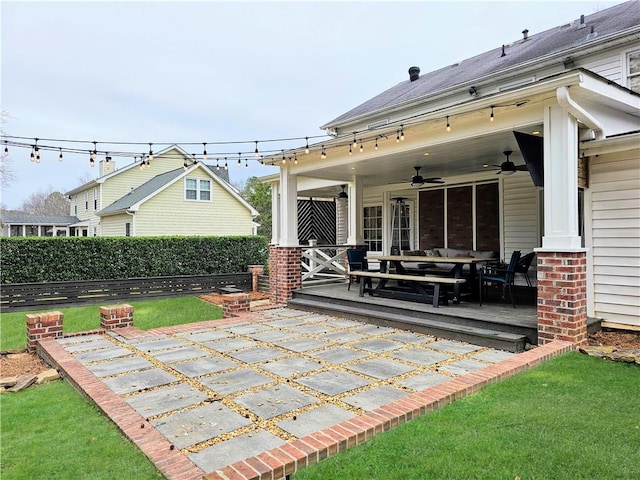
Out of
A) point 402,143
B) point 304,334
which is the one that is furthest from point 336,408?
point 402,143

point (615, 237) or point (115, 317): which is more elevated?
point (615, 237)

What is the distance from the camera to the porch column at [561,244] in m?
4.63

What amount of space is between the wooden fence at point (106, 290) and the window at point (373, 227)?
3701mm

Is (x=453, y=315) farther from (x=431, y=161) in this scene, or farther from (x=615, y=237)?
(x=431, y=161)

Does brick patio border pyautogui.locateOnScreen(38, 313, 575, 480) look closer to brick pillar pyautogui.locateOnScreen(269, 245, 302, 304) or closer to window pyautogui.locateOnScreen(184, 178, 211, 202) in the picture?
brick pillar pyautogui.locateOnScreen(269, 245, 302, 304)

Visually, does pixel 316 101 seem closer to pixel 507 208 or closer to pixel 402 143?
pixel 507 208

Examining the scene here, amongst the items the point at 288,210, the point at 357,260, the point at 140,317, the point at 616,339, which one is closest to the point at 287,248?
the point at 288,210

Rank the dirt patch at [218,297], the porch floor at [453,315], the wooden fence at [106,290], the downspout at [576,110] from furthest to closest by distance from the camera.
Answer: the dirt patch at [218,297] → the wooden fence at [106,290] → the porch floor at [453,315] → the downspout at [576,110]

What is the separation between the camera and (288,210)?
27.8 feet

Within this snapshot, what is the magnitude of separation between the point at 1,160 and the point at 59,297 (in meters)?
10.3

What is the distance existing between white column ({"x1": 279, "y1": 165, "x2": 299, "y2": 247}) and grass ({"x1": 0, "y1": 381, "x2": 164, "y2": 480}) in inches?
204

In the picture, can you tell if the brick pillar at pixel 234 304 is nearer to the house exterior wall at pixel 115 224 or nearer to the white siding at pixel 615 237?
the white siding at pixel 615 237

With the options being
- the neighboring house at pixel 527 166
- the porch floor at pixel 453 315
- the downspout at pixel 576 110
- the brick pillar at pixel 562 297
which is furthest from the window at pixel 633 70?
the brick pillar at pixel 562 297

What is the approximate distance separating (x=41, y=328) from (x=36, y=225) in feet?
73.3
